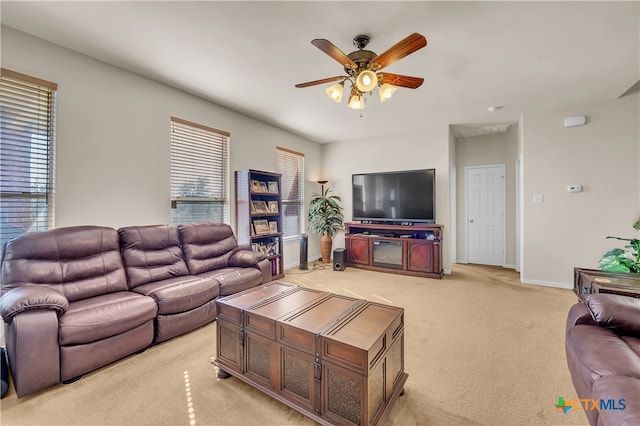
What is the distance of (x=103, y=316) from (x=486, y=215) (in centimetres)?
618

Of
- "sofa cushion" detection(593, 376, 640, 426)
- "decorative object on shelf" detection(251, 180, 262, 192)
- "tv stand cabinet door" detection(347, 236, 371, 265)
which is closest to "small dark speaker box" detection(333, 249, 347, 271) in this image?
"tv stand cabinet door" detection(347, 236, 371, 265)

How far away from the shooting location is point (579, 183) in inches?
153

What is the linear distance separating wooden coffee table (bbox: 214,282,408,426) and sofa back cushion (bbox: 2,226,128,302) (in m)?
1.27

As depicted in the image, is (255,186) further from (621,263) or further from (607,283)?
(621,263)

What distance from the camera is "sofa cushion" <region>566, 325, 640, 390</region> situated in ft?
3.92

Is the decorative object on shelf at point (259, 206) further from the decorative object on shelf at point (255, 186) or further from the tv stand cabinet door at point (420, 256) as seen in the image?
the tv stand cabinet door at point (420, 256)

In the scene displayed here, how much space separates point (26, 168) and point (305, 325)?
9.01 ft

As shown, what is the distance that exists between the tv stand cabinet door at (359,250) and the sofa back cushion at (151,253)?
3.13 metres

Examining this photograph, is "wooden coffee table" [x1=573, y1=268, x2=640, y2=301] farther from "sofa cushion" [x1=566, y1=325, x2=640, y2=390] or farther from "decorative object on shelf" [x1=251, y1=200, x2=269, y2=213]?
"decorative object on shelf" [x1=251, y1=200, x2=269, y2=213]

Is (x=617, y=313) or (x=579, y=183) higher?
(x=579, y=183)

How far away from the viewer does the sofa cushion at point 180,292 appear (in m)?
2.35

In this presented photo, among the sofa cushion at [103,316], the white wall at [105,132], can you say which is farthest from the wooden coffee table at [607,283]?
the white wall at [105,132]

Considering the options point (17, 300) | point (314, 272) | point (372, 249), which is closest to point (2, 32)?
point (17, 300)

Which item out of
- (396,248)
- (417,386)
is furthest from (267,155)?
(417,386)
